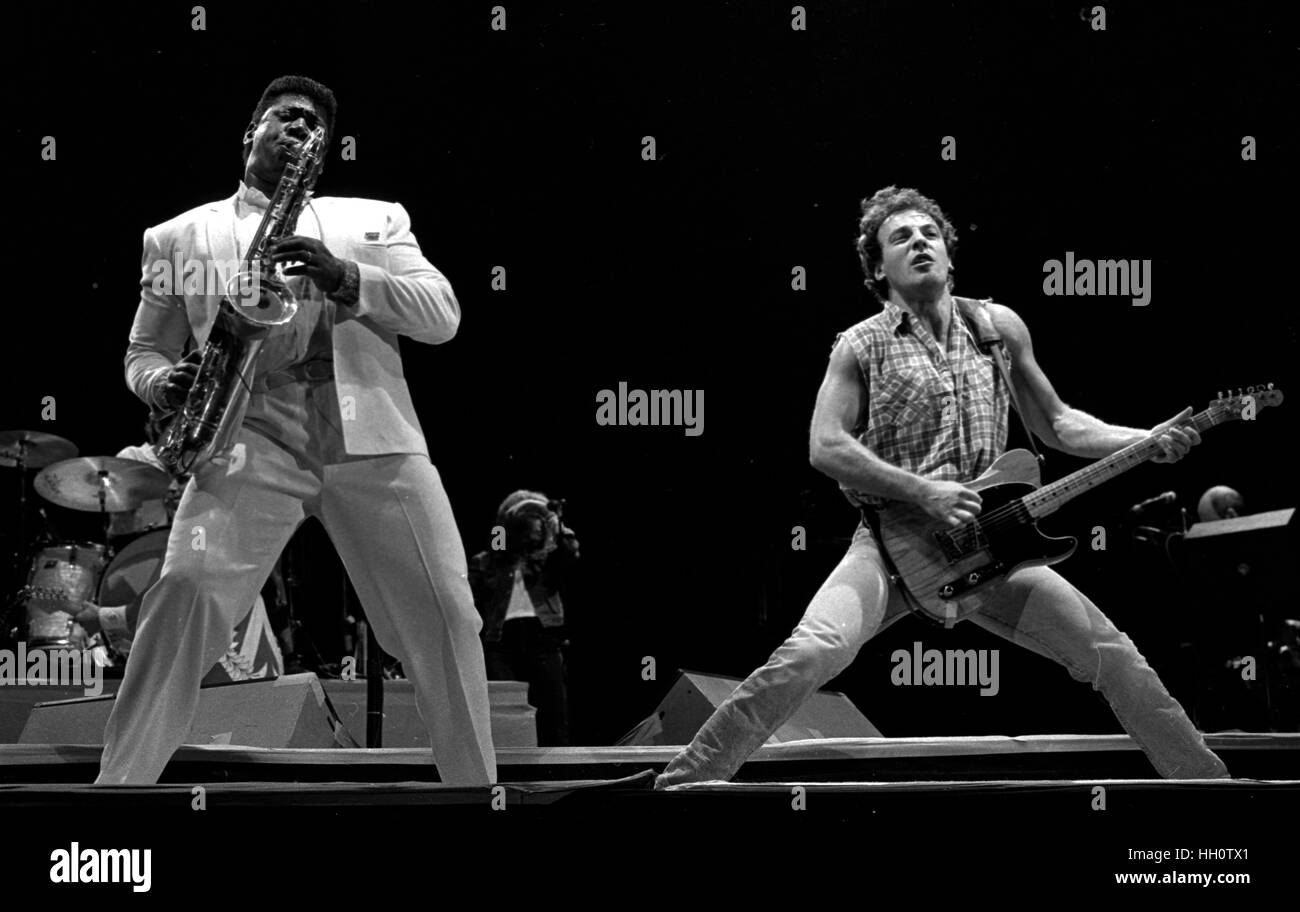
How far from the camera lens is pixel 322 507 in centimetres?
367

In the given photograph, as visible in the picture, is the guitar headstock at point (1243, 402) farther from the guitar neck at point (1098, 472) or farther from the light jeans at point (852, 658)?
the light jeans at point (852, 658)

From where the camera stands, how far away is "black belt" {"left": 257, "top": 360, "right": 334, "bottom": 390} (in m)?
3.70

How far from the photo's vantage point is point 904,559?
3.87 metres

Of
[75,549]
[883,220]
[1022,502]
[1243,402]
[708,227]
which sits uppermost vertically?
[708,227]

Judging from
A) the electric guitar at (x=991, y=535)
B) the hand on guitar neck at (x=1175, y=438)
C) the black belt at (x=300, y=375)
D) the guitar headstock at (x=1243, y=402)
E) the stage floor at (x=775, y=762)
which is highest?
the black belt at (x=300, y=375)

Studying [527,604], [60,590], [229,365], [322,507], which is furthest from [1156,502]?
[60,590]

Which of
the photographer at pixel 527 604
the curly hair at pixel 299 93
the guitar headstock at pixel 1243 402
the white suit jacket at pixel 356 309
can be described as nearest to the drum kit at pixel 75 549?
the photographer at pixel 527 604

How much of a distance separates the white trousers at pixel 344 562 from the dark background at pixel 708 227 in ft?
13.1

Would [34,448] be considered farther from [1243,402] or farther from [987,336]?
[1243,402]

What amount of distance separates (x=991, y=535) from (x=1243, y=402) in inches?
32.2

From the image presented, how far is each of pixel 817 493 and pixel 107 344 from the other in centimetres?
420

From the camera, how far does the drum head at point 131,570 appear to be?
7172mm
